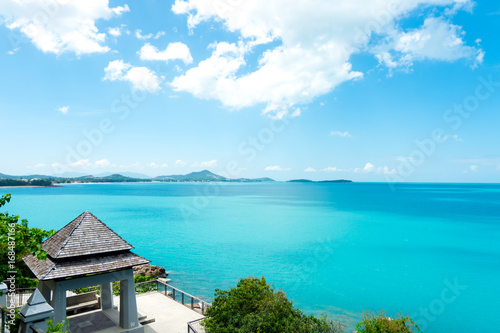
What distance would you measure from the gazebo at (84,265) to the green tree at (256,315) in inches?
149

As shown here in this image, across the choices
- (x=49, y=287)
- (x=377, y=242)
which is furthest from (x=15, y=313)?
(x=377, y=242)

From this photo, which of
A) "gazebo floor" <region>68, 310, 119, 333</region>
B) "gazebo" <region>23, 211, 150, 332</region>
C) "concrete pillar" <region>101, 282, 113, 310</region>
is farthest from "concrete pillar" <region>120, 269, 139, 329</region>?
"concrete pillar" <region>101, 282, 113, 310</region>

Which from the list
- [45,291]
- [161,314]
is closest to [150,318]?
[161,314]

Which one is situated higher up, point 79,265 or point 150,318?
point 79,265

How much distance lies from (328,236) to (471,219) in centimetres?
4394

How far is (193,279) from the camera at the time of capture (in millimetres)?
32469

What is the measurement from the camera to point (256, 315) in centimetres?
1223

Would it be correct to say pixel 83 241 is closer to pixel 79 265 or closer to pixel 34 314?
pixel 79 265

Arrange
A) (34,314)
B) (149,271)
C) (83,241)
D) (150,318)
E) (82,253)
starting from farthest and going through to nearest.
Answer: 1. (149,271)
2. (150,318)
3. (83,241)
4. (82,253)
5. (34,314)

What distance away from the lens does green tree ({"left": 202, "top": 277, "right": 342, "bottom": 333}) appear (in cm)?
1197

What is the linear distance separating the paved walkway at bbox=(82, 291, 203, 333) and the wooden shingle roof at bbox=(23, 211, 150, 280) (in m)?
3.15

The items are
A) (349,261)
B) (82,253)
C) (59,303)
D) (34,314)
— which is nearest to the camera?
(34,314)

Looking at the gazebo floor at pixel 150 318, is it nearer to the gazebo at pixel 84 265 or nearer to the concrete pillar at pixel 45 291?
the gazebo at pixel 84 265

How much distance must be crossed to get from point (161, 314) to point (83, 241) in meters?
6.47
